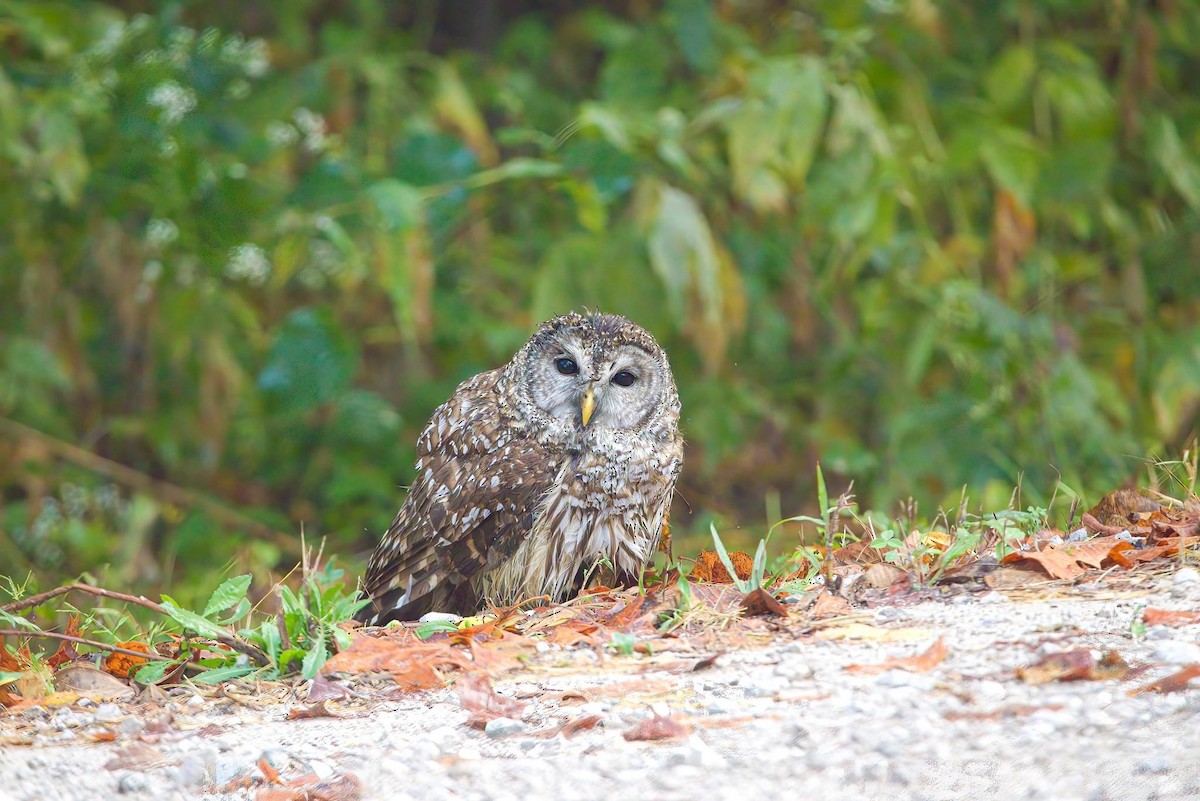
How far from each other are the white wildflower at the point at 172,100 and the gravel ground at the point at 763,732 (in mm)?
3976

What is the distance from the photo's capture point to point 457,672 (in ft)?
10.2

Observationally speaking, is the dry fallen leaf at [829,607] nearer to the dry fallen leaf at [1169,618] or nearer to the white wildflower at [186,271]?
the dry fallen leaf at [1169,618]

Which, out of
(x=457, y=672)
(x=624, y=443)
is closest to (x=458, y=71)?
(x=624, y=443)

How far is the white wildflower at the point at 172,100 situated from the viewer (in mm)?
6359

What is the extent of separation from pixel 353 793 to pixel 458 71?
19.1 feet

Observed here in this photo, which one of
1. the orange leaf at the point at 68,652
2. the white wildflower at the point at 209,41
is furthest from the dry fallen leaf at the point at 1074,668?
the white wildflower at the point at 209,41

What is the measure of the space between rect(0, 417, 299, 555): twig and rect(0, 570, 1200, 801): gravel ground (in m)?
3.75

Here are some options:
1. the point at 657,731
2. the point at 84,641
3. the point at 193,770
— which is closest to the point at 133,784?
the point at 193,770

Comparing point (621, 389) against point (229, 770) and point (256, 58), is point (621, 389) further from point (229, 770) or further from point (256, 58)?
point (256, 58)

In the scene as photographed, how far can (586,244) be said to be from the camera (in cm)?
615

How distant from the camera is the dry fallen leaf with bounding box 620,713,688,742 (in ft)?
8.36

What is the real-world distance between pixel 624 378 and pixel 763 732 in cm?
224

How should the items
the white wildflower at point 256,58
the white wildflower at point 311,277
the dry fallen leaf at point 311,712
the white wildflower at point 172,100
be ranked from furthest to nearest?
the white wildflower at point 311,277, the white wildflower at point 256,58, the white wildflower at point 172,100, the dry fallen leaf at point 311,712

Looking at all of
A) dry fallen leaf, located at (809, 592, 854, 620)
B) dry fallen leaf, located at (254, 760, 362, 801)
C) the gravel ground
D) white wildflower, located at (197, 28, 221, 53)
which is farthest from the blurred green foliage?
dry fallen leaf, located at (254, 760, 362, 801)
